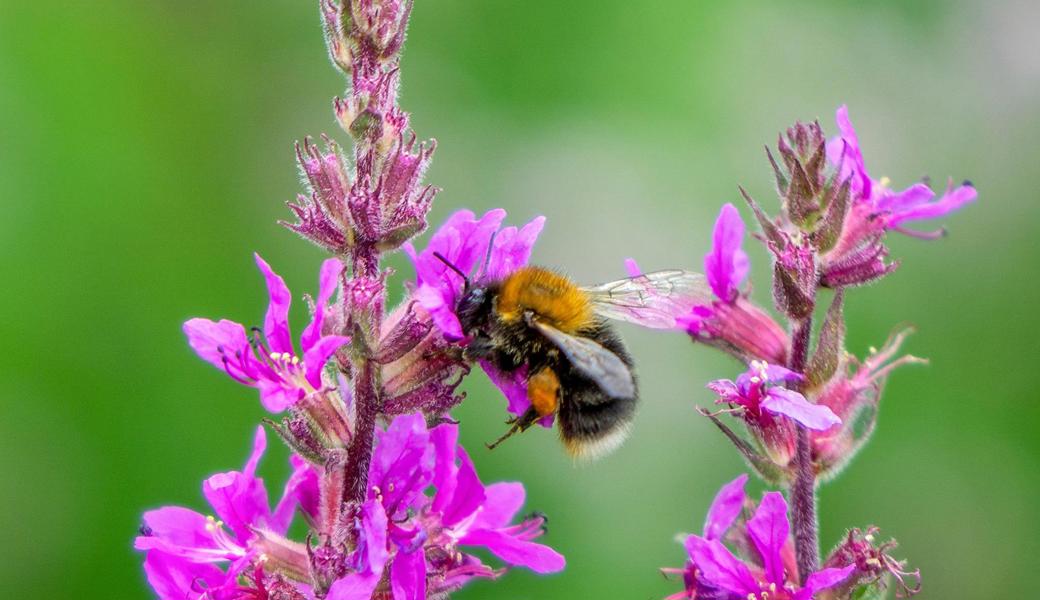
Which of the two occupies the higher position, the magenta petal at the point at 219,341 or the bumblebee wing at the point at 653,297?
the bumblebee wing at the point at 653,297

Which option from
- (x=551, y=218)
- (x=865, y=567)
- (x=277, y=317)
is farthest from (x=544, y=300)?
(x=551, y=218)

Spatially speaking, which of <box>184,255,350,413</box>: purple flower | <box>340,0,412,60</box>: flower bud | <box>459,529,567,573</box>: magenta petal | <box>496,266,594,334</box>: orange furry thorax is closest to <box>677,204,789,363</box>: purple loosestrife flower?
<box>496,266,594,334</box>: orange furry thorax

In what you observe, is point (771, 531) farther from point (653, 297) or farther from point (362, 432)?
point (362, 432)

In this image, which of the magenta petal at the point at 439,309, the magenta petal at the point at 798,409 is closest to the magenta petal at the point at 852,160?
the magenta petal at the point at 798,409

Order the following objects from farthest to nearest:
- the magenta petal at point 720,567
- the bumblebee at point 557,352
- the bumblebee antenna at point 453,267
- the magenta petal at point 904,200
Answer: the magenta petal at point 904,200
the bumblebee at point 557,352
the bumblebee antenna at point 453,267
the magenta petal at point 720,567

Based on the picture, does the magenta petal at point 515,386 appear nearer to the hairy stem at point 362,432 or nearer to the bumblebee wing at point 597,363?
the bumblebee wing at point 597,363

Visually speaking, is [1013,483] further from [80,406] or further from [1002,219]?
[80,406]

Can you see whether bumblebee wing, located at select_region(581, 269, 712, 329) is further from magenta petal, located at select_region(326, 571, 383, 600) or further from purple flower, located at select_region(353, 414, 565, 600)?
magenta petal, located at select_region(326, 571, 383, 600)

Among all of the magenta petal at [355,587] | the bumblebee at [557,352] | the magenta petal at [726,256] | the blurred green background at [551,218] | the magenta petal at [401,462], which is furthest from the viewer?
the blurred green background at [551,218]

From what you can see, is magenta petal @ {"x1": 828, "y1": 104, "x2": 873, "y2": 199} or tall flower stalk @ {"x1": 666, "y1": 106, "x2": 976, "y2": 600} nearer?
tall flower stalk @ {"x1": 666, "y1": 106, "x2": 976, "y2": 600}
